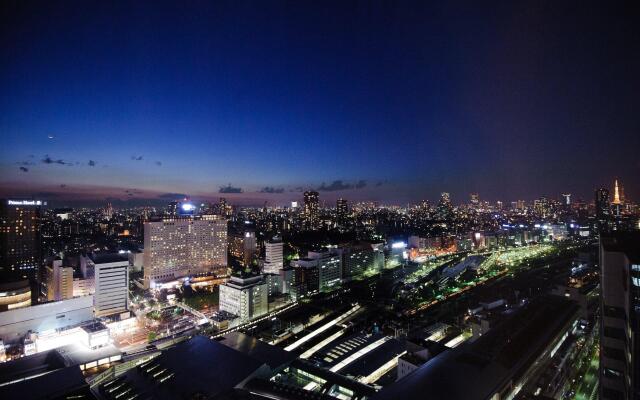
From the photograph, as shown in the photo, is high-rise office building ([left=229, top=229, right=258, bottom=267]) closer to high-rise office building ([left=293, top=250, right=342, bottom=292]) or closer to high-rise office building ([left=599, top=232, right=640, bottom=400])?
high-rise office building ([left=293, top=250, right=342, bottom=292])

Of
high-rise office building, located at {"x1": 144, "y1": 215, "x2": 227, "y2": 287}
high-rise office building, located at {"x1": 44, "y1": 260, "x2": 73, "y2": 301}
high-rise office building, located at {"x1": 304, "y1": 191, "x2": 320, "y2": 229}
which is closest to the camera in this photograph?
high-rise office building, located at {"x1": 44, "y1": 260, "x2": 73, "y2": 301}

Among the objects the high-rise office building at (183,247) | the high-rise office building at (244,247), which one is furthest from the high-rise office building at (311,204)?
the high-rise office building at (183,247)

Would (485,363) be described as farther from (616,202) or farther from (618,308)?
(616,202)

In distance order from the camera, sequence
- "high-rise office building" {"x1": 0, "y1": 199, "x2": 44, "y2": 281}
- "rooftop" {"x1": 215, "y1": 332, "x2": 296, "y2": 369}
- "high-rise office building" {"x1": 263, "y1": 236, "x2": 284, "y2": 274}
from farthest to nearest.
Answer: "high-rise office building" {"x1": 263, "y1": 236, "x2": 284, "y2": 274}, "high-rise office building" {"x1": 0, "y1": 199, "x2": 44, "y2": 281}, "rooftop" {"x1": 215, "y1": 332, "x2": 296, "y2": 369}

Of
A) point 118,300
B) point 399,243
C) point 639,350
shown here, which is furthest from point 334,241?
point 639,350

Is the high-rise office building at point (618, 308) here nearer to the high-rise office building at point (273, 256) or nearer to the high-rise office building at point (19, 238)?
the high-rise office building at point (273, 256)

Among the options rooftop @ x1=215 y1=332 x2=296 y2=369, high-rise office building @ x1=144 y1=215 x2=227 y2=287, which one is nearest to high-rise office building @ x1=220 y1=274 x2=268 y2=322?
rooftop @ x1=215 y1=332 x2=296 y2=369
